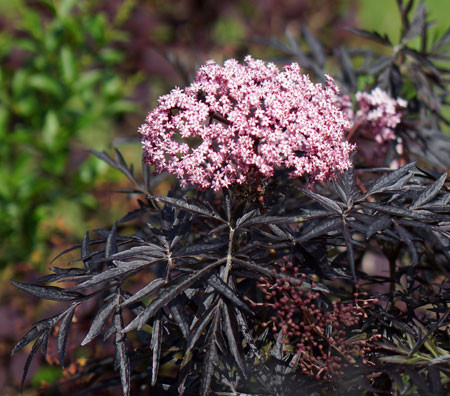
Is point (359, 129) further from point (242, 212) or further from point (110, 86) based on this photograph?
point (110, 86)

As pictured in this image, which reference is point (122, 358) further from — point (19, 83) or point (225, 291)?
point (19, 83)

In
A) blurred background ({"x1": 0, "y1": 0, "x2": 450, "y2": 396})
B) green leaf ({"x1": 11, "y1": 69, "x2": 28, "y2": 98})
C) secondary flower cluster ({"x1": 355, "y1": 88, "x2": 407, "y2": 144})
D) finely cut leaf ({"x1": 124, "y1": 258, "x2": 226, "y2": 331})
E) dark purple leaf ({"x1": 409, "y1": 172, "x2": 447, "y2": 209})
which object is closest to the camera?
finely cut leaf ({"x1": 124, "y1": 258, "x2": 226, "y2": 331})

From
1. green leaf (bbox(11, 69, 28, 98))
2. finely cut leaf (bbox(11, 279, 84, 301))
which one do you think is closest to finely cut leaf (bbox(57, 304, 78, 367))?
finely cut leaf (bbox(11, 279, 84, 301))

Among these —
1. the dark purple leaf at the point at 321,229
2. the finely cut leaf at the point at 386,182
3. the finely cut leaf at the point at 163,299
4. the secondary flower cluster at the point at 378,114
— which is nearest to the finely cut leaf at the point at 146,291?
the finely cut leaf at the point at 163,299

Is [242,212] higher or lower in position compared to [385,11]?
lower

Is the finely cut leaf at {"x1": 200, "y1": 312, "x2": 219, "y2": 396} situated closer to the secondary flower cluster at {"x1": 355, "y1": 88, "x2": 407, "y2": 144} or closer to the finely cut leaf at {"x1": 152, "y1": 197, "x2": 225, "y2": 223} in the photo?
the finely cut leaf at {"x1": 152, "y1": 197, "x2": 225, "y2": 223}

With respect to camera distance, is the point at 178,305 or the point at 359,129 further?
the point at 359,129

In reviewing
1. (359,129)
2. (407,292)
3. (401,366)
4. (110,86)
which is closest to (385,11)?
(110,86)


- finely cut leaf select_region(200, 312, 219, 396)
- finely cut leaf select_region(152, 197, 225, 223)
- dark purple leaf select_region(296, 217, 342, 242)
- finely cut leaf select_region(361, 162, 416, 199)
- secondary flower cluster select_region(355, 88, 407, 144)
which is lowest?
finely cut leaf select_region(200, 312, 219, 396)
